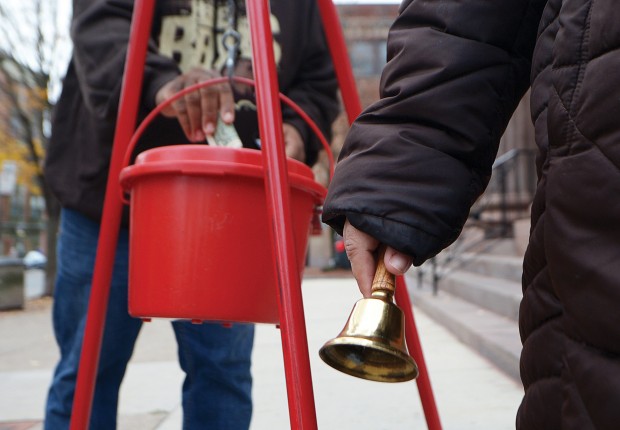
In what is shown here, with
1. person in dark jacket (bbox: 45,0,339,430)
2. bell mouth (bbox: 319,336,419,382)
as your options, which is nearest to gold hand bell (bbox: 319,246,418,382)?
bell mouth (bbox: 319,336,419,382)

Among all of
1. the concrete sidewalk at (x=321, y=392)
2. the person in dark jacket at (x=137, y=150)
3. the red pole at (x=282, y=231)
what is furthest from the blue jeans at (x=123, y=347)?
the concrete sidewalk at (x=321, y=392)

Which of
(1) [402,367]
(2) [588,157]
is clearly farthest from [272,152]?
(2) [588,157]

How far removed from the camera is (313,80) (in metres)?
2.34

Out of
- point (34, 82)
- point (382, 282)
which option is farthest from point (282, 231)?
point (34, 82)

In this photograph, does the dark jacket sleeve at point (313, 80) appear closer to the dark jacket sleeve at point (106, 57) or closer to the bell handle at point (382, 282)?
the dark jacket sleeve at point (106, 57)

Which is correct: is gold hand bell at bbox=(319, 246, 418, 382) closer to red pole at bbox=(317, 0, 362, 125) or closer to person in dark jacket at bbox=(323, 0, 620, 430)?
person in dark jacket at bbox=(323, 0, 620, 430)

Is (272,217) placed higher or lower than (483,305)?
higher

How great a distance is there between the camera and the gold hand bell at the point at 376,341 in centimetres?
104

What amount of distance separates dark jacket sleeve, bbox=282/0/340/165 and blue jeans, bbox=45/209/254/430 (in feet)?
2.04

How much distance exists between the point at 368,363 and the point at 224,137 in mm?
763

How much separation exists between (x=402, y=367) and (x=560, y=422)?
243 mm

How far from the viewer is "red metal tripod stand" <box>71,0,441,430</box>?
4.02 feet

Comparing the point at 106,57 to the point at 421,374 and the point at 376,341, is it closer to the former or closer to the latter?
the point at 421,374

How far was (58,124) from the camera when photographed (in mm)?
2273
